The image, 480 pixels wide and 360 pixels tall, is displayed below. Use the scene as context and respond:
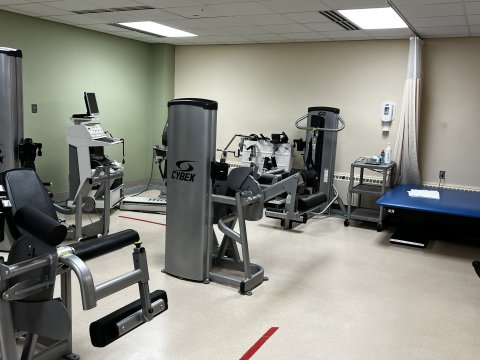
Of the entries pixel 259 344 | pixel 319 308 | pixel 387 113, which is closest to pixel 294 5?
pixel 387 113

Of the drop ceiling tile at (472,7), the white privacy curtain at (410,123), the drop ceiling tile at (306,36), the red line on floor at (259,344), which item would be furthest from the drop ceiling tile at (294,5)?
the red line on floor at (259,344)

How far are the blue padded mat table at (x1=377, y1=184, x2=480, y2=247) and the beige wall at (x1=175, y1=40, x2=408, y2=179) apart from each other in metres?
1.09

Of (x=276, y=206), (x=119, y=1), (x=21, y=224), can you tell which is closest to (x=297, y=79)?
(x=276, y=206)

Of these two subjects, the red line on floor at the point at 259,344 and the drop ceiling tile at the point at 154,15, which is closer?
the red line on floor at the point at 259,344

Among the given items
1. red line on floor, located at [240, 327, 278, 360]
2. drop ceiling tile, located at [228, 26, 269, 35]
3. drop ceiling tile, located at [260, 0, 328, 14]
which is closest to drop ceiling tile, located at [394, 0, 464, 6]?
drop ceiling tile, located at [260, 0, 328, 14]

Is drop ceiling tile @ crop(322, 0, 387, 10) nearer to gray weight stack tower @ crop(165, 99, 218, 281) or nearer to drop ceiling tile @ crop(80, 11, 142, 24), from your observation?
gray weight stack tower @ crop(165, 99, 218, 281)

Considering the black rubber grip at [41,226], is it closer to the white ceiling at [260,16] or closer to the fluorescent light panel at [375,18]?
the white ceiling at [260,16]

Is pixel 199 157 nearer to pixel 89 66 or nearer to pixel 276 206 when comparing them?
pixel 276 206

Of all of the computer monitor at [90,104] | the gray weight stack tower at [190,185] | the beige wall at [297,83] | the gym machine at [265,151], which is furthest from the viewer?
the gym machine at [265,151]

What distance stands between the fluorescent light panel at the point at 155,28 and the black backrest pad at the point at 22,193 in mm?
4236

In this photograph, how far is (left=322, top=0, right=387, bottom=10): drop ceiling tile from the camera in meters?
4.32

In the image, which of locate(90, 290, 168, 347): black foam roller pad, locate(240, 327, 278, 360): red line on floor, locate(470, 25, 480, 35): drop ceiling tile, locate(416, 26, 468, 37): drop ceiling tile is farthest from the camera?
locate(416, 26, 468, 37): drop ceiling tile

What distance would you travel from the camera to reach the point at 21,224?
199 centimetres

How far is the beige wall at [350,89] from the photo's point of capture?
20.4 feet
